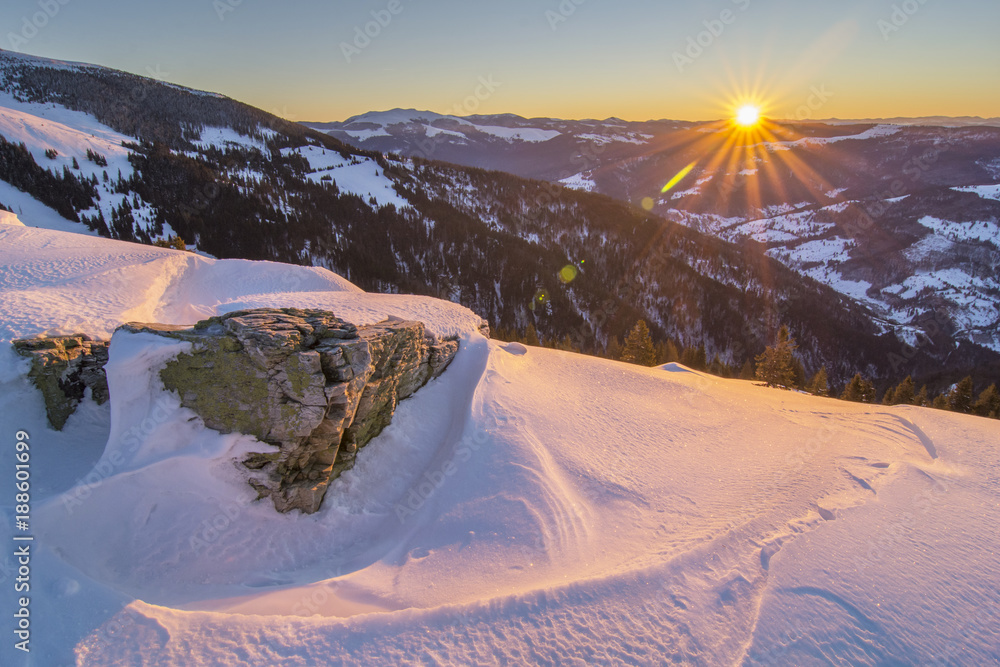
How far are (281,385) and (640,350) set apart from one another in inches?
1461

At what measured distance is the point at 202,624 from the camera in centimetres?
568

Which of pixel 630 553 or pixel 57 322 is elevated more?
pixel 57 322

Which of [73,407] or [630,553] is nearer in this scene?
[630,553]

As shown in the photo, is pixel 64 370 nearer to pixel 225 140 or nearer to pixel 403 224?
pixel 403 224

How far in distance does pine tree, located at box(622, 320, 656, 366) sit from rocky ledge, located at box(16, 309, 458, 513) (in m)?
34.5

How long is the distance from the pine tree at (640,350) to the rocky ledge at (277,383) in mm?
34520

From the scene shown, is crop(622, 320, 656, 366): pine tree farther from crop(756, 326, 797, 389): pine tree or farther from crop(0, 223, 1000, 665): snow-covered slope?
crop(0, 223, 1000, 665): snow-covered slope

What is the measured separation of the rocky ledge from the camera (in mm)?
8969

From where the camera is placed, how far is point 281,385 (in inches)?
363

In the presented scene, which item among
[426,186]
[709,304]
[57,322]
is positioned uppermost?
[426,186]

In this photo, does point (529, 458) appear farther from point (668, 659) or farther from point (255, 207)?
point (255, 207)

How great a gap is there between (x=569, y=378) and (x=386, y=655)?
12836mm

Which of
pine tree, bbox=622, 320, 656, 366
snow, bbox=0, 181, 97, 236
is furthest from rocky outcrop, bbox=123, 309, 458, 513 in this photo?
snow, bbox=0, 181, 97, 236

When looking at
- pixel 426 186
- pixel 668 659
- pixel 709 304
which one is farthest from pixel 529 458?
pixel 426 186
